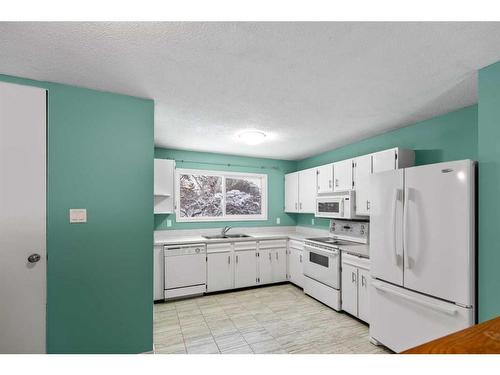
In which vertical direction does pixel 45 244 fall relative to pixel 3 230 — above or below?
below

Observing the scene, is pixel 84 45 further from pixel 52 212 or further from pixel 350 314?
pixel 350 314

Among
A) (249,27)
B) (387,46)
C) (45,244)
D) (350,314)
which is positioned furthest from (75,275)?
(350,314)

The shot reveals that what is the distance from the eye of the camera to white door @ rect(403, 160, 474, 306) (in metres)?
1.83

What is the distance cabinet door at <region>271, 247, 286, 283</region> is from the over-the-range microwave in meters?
1.04

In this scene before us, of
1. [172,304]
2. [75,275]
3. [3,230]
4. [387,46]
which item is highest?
[387,46]

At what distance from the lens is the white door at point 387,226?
230cm

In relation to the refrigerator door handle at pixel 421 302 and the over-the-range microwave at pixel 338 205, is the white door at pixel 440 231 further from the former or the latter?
the over-the-range microwave at pixel 338 205

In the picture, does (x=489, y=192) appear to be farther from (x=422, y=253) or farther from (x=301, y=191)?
(x=301, y=191)

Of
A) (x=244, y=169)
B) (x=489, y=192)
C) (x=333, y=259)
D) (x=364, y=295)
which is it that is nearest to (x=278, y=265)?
(x=333, y=259)

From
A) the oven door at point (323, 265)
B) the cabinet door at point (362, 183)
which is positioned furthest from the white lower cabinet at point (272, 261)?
the cabinet door at point (362, 183)

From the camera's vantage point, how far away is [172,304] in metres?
3.67

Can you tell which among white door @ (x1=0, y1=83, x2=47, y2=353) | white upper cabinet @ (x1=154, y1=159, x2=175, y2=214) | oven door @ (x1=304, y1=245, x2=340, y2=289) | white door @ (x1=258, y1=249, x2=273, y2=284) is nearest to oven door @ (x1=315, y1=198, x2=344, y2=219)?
oven door @ (x1=304, y1=245, x2=340, y2=289)
